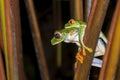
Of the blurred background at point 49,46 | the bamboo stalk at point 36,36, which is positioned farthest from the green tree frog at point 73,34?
the blurred background at point 49,46

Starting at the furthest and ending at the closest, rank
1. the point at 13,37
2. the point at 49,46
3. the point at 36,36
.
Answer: the point at 49,46 < the point at 36,36 < the point at 13,37

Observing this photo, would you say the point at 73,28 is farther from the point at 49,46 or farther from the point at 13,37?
the point at 49,46

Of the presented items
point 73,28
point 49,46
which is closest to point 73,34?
point 73,28

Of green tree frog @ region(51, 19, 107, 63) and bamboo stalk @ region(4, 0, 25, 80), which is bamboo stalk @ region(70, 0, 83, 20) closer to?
green tree frog @ region(51, 19, 107, 63)

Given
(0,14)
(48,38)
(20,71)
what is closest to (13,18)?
(0,14)

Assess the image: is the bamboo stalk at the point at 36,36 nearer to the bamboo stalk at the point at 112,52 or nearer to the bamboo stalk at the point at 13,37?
the bamboo stalk at the point at 13,37

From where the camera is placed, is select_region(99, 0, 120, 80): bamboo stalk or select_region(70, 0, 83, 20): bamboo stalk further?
select_region(70, 0, 83, 20): bamboo stalk

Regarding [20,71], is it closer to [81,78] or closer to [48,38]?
[81,78]

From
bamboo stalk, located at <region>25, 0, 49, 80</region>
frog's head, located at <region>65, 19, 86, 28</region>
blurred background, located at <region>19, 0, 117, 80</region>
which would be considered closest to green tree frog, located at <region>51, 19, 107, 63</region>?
frog's head, located at <region>65, 19, 86, 28</region>
